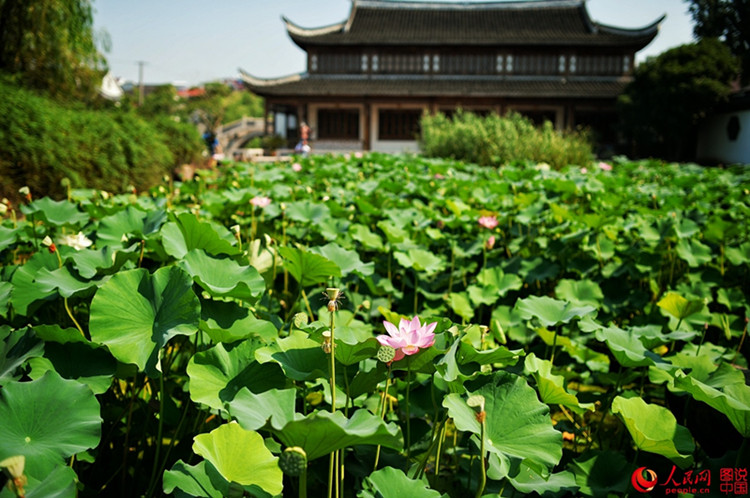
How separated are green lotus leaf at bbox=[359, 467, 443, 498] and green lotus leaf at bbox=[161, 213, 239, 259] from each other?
0.57 meters

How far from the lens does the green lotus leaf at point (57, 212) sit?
56.8 inches

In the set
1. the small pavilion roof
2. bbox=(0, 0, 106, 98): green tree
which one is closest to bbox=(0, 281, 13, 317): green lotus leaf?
bbox=(0, 0, 106, 98): green tree

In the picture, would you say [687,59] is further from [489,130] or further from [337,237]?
[337,237]

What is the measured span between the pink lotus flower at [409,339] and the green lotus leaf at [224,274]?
0.92ft

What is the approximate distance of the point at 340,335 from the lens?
0.85 m

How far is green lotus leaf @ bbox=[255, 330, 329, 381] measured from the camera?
0.78 m

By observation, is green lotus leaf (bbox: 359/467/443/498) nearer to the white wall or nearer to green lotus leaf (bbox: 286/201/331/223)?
green lotus leaf (bbox: 286/201/331/223)

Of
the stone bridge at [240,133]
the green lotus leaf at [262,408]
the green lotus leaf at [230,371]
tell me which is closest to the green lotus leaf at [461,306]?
the green lotus leaf at [230,371]

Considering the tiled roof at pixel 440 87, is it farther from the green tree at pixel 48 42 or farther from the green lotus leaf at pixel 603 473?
the green lotus leaf at pixel 603 473

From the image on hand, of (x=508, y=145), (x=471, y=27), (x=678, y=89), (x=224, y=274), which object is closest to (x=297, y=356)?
(x=224, y=274)

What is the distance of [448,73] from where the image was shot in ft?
54.2

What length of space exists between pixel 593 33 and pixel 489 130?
1183cm

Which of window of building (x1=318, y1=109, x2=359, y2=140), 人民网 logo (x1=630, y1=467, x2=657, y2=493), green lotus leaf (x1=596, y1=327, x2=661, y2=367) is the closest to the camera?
人民网 logo (x1=630, y1=467, x2=657, y2=493)

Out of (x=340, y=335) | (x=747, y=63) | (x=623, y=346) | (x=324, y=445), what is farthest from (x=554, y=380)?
(x=747, y=63)
